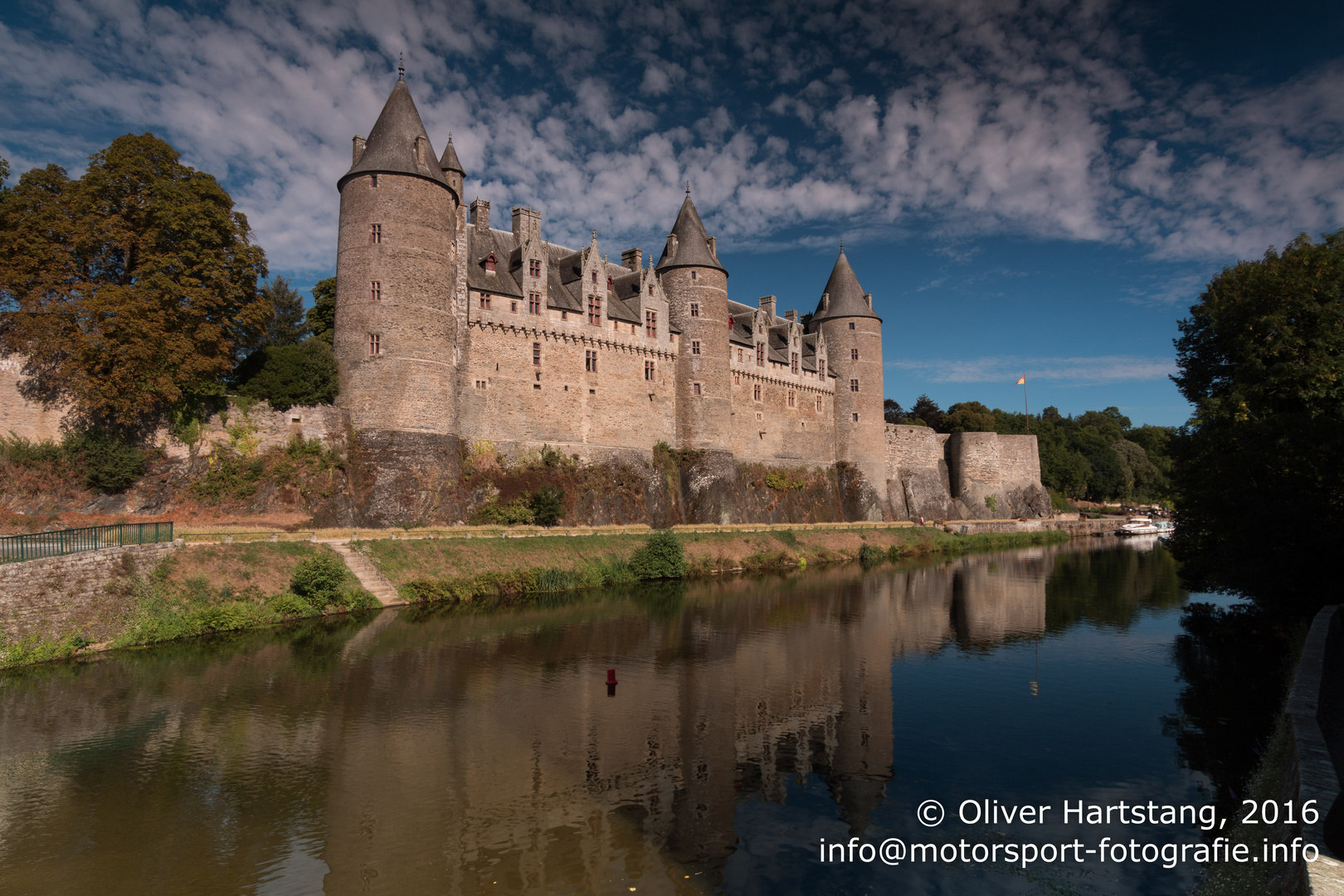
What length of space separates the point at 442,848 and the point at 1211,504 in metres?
17.8

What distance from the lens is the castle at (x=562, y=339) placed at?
28359mm

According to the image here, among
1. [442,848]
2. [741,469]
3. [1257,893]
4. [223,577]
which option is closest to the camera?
[1257,893]

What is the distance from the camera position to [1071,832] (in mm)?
8609

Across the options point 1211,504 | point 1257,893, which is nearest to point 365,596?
point 1257,893

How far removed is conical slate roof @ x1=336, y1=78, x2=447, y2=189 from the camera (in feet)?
93.1

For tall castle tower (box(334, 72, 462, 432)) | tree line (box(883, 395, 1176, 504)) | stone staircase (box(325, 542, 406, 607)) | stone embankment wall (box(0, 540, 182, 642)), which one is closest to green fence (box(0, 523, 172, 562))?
stone embankment wall (box(0, 540, 182, 642))

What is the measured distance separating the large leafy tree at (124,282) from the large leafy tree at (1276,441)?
1120 inches

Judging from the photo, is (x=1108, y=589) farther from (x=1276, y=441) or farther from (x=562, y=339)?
(x=562, y=339)

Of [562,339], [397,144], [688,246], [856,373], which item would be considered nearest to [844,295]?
[856,373]

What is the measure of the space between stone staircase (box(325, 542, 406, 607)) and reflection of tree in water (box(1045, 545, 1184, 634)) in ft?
63.4

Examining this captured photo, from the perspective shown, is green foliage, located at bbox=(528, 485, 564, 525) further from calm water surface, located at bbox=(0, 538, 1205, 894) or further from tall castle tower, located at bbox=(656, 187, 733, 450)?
calm water surface, located at bbox=(0, 538, 1205, 894)

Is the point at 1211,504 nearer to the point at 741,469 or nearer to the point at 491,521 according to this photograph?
the point at 491,521

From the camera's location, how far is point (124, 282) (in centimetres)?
2330

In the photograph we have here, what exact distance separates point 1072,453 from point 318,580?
73.9 m
